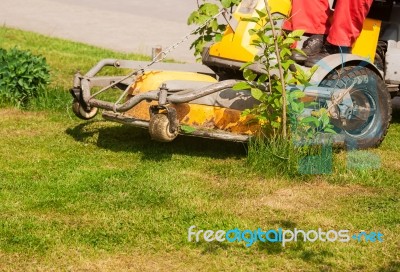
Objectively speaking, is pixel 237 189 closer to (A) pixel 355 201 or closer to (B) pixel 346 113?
(A) pixel 355 201

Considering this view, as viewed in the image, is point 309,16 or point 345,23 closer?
point 345,23

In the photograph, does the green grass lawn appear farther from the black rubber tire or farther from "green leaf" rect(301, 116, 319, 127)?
"green leaf" rect(301, 116, 319, 127)

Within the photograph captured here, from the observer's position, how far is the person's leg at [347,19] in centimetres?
683

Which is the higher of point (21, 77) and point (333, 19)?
point (333, 19)

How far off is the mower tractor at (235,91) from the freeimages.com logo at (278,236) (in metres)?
1.16

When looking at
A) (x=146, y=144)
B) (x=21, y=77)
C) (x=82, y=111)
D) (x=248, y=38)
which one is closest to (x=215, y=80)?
(x=248, y=38)

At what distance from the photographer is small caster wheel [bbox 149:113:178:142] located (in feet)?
20.3

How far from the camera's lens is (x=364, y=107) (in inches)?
275

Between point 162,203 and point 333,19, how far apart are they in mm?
2110

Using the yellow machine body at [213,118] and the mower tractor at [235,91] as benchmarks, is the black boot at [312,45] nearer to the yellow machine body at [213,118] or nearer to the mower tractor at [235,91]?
the mower tractor at [235,91]

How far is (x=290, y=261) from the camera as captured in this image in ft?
16.0

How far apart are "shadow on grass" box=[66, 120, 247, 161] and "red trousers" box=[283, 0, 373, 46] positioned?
3.38 feet

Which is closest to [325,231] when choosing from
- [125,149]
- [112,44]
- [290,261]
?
[290,261]

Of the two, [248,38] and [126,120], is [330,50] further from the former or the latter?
[126,120]
